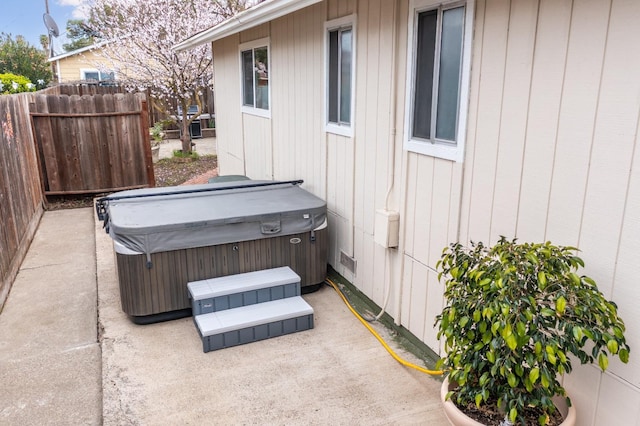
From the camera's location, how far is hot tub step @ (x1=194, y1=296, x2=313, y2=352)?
356 centimetres

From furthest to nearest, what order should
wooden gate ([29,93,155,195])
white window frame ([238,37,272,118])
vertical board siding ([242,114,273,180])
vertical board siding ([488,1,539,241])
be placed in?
wooden gate ([29,93,155,195])
vertical board siding ([242,114,273,180])
white window frame ([238,37,272,118])
vertical board siding ([488,1,539,241])

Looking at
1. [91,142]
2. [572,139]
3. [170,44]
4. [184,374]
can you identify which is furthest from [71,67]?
[572,139]

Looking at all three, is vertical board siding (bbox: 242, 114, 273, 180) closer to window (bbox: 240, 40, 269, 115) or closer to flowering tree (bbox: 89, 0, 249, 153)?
window (bbox: 240, 40, 269, 115)

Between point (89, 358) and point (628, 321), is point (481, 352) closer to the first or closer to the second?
point (628, 321)

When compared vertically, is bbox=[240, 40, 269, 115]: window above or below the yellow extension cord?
above

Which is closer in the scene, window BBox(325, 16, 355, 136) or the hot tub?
the hot tub

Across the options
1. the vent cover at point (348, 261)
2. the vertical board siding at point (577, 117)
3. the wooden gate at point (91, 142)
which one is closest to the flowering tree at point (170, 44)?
the wooden gate at point (91, 142)

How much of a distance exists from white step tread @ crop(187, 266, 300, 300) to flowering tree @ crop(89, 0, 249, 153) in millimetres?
9088

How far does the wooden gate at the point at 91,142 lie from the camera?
780cm

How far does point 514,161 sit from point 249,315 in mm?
2186

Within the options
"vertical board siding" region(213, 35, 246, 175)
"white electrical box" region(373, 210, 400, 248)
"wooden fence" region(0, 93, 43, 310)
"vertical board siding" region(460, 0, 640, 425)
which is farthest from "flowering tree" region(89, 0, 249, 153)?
"vertical board siding" region(460, 0, 640, 425)

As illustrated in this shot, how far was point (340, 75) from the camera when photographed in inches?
172

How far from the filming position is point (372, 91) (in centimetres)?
383

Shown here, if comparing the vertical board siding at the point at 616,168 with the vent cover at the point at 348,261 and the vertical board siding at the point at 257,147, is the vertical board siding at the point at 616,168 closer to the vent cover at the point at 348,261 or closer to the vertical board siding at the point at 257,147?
the vent cover at the point at 348,261
